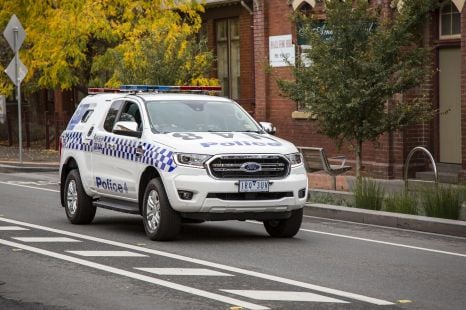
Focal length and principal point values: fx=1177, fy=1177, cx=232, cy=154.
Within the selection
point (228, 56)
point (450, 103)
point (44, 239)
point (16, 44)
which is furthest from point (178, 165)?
point (228, 56)

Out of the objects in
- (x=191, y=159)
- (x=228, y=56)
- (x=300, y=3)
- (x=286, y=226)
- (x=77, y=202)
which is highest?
(x=300, y=3)

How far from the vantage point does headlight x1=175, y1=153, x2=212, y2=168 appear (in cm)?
1316

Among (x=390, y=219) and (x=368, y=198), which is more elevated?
(x=368, y=198)

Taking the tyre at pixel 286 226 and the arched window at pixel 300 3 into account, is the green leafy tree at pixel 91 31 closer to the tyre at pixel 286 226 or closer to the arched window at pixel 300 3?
the arched window at pixel 300 3

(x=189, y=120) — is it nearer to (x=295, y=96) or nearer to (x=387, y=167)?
(x=295, y=96)

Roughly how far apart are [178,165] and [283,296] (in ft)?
12.8

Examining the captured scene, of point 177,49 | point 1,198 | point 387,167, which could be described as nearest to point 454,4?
point 387,167

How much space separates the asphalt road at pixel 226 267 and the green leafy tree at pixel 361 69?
8.97ft

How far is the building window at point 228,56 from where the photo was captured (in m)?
31.2

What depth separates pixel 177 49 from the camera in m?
25.6

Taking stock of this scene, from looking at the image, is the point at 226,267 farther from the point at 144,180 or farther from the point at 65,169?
the point at 65,169

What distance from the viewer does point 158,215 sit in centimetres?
1345

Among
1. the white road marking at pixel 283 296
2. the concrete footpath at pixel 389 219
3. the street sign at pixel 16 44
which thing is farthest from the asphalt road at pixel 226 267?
A: the street sign at pixel 16 44

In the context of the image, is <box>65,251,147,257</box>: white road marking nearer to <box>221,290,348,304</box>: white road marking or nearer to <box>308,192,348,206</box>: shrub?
<box>221,290,348,304</box>: white road marking
